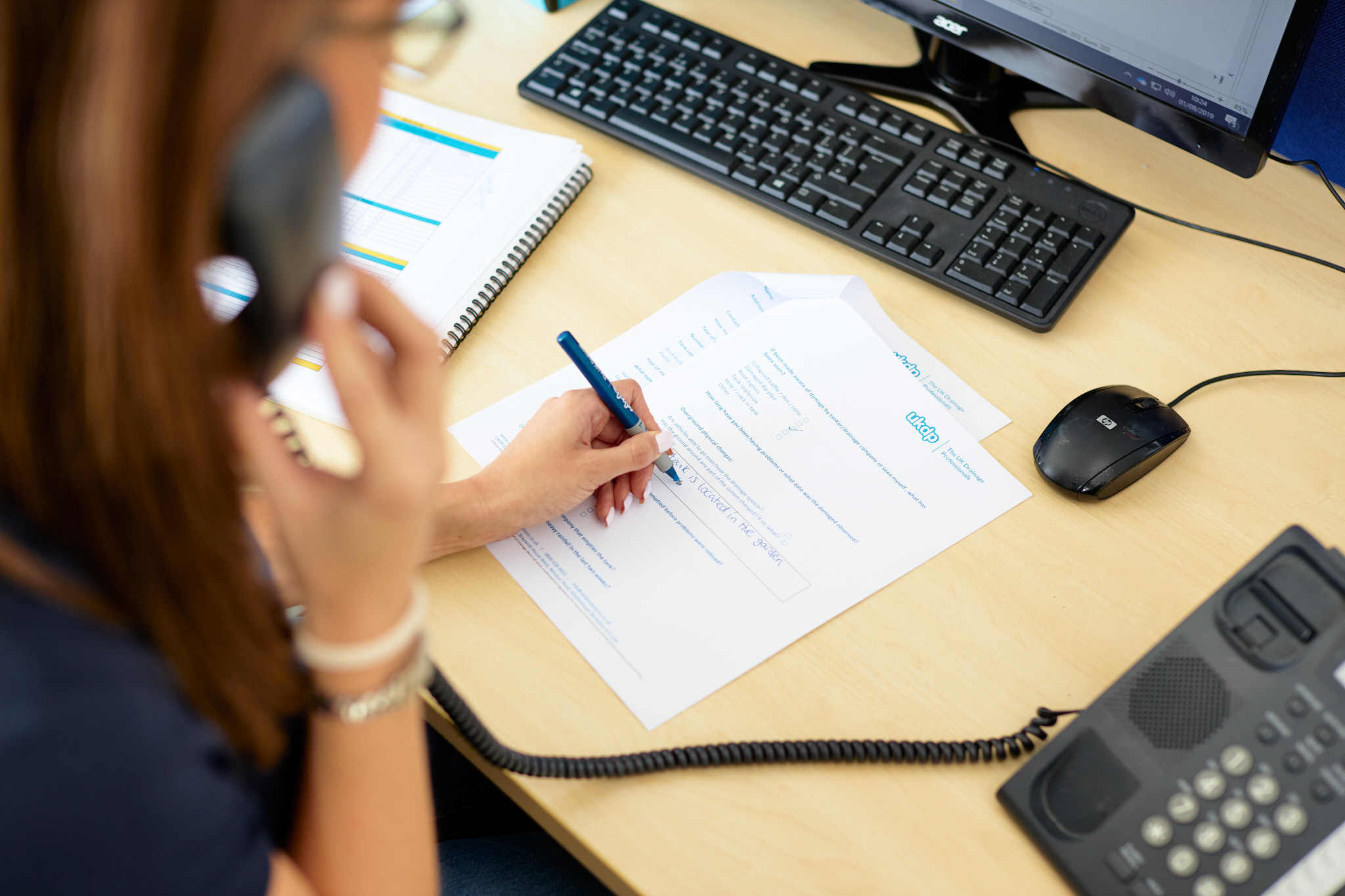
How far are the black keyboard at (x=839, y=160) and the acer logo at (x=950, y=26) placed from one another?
86 mm

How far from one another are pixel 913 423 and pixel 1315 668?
30 centimetres

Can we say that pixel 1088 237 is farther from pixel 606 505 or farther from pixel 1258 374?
pixel 606 505

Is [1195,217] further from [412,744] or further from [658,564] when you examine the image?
[412,744]

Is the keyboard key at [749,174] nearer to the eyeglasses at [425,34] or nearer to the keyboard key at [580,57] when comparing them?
the keyboard key at [580,57]

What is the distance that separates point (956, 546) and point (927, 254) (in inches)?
10.3

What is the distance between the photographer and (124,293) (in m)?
0.37

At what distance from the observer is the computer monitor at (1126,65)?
2.46 ft

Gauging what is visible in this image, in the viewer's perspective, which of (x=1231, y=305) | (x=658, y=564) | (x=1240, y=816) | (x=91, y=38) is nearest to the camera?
(x=91, y=38)

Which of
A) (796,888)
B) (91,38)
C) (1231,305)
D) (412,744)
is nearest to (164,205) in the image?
(91,38)

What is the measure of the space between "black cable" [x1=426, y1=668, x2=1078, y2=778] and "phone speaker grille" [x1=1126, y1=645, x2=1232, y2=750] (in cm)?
5

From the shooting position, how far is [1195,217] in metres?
0.90

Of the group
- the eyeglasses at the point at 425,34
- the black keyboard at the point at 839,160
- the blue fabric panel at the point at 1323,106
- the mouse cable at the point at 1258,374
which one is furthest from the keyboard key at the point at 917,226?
the eyeglasses at the point at 425,34

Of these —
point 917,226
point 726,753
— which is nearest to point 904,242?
point 917,226

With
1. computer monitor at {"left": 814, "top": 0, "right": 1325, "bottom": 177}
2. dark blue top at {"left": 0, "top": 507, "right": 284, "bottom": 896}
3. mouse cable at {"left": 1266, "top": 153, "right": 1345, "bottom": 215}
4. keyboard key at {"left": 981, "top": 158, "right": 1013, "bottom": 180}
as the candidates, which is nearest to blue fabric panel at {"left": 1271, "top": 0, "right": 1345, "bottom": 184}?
mouse cable at {"left": 1266, "top": 153, "right": 1345, "bottom": 215}
